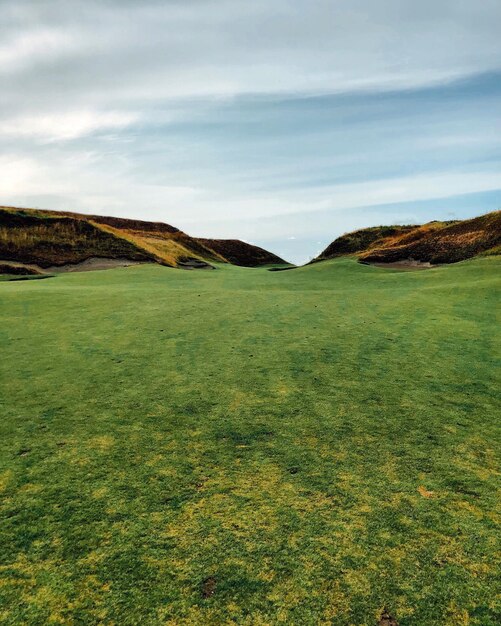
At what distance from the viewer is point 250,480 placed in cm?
479

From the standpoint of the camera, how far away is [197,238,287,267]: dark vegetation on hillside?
8269 cm

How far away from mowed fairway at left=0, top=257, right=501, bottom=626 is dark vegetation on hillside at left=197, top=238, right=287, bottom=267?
240 ft

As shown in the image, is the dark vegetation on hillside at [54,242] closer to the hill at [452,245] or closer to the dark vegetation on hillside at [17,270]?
the dark vegetation on hillside at [17,270]

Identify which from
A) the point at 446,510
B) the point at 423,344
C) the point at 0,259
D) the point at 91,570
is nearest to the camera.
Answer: the point at 91,570

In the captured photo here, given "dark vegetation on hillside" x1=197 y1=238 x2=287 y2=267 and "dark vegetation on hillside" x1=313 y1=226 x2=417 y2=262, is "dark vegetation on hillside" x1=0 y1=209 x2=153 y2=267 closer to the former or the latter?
"dark vegetation on hillside" x1=313 y1=226 x2=417 y2=262

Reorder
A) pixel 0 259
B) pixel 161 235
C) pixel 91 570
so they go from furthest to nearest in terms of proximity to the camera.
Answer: pixel 161 235 → pixel 0 259 → pixel 91 570

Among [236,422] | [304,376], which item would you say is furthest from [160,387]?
[304,376]

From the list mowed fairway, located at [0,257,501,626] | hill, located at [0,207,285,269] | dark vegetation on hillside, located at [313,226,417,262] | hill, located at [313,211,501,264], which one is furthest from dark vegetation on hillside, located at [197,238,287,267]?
mowed fairway, located at [0,257,501,626]

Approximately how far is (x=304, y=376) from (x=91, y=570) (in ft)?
15.4

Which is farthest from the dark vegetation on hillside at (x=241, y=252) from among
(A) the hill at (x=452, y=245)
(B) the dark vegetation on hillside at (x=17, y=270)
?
(B) the dark vegetation on hillside at (x=17, y=270)

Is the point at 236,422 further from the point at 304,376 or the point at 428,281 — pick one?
the point at 428,281

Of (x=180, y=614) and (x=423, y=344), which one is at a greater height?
(x=423, y=344)

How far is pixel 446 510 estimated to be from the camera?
425 centimetres

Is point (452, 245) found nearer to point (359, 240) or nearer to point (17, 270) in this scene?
point (359, 240)
